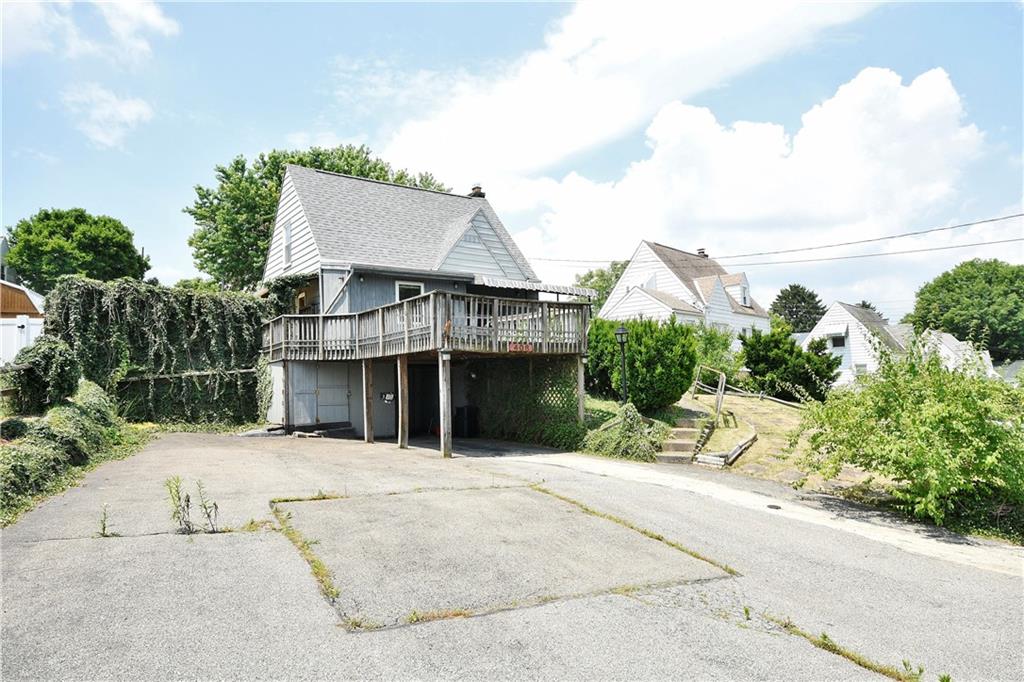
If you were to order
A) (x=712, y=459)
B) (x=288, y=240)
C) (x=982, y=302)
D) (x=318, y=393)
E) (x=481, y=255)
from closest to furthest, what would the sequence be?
(x=712, y=459) < (x=318, y=393) < (x=481, y=255) < (x=288, y=240) < (x=982, y=302)

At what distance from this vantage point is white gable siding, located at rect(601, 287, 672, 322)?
3198cm

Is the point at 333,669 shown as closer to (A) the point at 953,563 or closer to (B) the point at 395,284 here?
(A) the point at 953,563

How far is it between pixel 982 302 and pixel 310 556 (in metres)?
66.8

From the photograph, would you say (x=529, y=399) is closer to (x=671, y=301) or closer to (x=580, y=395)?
(x=580, y=395)

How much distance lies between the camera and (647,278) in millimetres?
36469

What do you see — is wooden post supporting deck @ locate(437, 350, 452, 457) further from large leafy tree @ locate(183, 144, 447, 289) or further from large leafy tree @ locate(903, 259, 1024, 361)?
large leafy tree @ locate(903, 259, 1024, 361)

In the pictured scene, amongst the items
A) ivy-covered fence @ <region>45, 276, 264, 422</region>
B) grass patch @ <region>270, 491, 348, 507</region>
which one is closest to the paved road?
grass patch @ <region>270, 491, 348, 507</region>

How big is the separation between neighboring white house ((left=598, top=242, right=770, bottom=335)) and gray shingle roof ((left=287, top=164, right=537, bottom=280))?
13461 mm

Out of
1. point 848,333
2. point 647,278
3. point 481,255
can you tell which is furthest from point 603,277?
point 481,255

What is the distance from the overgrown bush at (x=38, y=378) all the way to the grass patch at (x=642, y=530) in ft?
33.4

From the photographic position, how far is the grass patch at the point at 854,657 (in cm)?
362

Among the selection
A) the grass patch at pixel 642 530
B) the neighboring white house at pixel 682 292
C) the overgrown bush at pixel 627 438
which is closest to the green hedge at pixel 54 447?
the grass patch at pixel 642 530

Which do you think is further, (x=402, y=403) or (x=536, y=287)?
(x=536, y=287)

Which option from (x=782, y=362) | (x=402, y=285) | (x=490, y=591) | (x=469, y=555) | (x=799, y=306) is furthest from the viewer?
(x=799, y=306)
